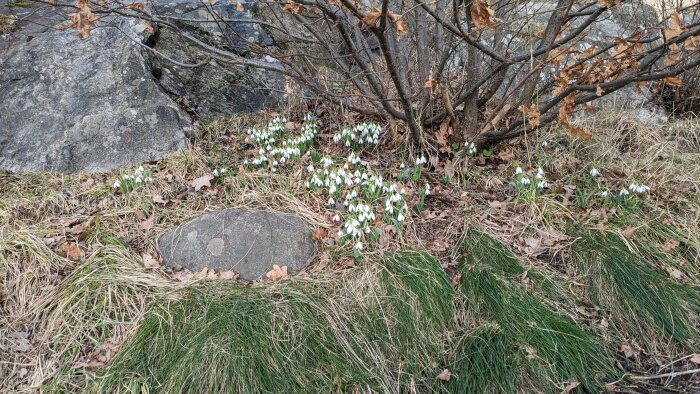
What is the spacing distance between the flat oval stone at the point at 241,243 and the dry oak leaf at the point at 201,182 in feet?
1.44

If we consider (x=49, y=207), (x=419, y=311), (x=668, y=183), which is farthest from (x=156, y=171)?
(x=668, y=183)

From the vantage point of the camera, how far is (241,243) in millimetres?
3402

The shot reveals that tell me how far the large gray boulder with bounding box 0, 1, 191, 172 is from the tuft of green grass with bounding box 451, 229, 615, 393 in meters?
2.92

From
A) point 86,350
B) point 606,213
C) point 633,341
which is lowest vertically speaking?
point 86,350

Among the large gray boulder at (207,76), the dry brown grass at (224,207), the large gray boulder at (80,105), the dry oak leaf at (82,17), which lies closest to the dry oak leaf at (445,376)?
the dry brown grass at (224,207)

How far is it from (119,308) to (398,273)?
64.3 inches

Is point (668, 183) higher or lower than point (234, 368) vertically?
higher

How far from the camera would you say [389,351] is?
293 centimetres

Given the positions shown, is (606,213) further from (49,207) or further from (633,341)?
(49,207)

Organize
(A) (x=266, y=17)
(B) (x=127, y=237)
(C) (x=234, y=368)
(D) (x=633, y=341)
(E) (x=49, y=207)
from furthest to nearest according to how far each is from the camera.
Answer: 1. (A) (x=266, y=17)
2. (E) (x=49, y=207)
3. (B) (x=127, y=237)
4. (D) (x=633, y=341)
5. (C) (x=234, y=368)

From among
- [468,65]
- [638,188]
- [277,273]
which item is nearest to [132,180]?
[277,273]

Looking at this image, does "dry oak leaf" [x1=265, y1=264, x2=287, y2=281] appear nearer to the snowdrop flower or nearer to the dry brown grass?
the dry brown grass

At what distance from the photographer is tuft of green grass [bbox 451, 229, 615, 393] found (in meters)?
2.76

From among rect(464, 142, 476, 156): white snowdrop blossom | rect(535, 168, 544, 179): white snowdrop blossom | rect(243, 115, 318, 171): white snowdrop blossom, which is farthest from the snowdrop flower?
rect(243, 115, 318, 171): white snowdrop blossom
